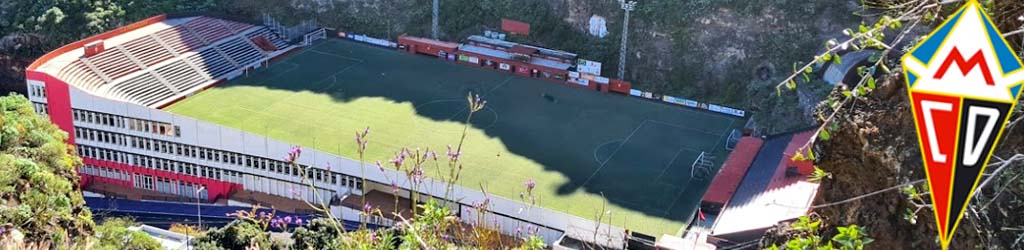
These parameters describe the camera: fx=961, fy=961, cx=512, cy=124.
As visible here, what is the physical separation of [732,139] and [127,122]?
28261mm

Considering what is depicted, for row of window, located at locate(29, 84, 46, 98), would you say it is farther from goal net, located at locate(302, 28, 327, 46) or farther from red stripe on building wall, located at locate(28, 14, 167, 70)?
goal net, located at locate(302, 28, 327, 46)

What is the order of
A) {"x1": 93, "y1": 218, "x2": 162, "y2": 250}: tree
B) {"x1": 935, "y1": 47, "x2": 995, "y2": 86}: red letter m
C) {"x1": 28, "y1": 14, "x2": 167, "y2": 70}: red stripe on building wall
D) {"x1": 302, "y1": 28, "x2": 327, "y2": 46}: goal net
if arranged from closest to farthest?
{"x1": 935, "y1": 47, "x2": 995, "y2": 86}: red letter m, {"x1": 93, "y1": 218, "x2": 162, "y2": 250}: tree, {"x1": 28, "y1": 14, "x2": 167, "y2": 70}: red stripe on building wall, {"x1": 302, "y1": 28, "x2": 327, "y2": 46}: goal net

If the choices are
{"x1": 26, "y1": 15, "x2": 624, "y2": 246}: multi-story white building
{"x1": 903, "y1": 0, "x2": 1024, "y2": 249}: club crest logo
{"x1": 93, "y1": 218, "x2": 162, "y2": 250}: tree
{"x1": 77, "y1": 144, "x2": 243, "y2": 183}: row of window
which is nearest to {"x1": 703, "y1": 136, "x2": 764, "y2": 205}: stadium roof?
{"x1": 26, "y1": 15, "x2": 624, "y2": 246}: multi-story white building

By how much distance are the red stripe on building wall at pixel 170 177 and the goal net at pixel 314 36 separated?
16.2 meters

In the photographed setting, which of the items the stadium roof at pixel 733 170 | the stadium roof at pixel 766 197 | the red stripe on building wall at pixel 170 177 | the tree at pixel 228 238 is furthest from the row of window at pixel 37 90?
the stadium roof at pixel 766 197

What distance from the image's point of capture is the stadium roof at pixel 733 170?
3812 centimetres

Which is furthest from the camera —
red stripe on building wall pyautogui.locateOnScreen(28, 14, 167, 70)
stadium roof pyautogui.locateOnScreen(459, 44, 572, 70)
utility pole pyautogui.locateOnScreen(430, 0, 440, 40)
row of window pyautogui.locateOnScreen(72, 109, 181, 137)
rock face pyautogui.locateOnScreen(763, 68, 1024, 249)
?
utility pole pyautogui.locateOnScreen(430, 0, 440, 40)

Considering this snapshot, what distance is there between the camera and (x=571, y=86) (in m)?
52.8

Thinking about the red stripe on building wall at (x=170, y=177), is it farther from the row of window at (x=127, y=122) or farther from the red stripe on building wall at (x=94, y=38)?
the red stripe on building wall at (x=94, y=38)

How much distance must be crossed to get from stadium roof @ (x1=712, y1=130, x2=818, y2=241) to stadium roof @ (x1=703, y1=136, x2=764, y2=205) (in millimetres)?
258

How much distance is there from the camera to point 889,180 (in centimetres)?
1180

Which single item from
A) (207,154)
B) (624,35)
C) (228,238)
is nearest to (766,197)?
(624,35)

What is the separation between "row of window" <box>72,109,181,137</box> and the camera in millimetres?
43828

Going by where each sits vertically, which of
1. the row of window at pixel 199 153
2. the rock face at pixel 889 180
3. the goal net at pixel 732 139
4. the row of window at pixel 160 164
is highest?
the rock face at pixel 889 180
